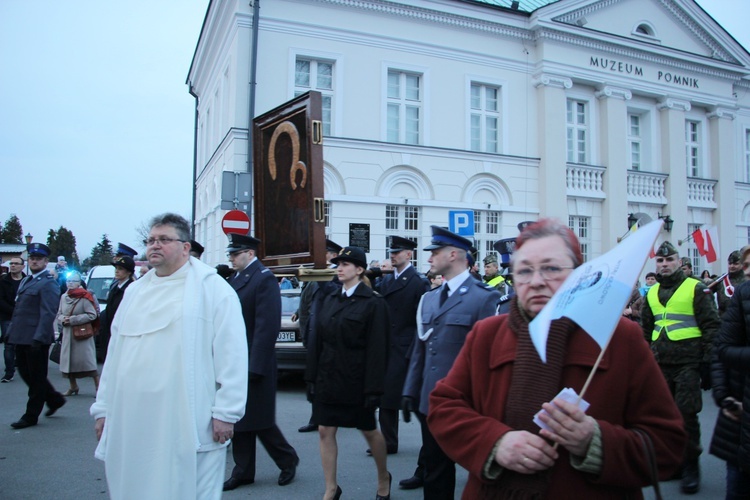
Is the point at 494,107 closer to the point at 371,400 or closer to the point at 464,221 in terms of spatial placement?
the point at 464,221

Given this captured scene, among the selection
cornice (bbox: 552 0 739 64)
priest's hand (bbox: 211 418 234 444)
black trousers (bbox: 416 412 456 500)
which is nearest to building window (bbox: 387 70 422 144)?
cornice (bbox: 552 0 739 64)

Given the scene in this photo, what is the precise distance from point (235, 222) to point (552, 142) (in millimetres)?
13251

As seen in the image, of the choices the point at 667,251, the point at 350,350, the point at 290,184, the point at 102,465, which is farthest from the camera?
the point at 290,184

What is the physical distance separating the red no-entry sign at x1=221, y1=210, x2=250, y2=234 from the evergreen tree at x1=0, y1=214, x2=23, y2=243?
7400 centimetres

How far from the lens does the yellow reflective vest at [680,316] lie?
544 centimetres

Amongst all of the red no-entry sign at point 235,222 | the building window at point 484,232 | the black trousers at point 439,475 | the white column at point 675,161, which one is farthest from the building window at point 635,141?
the black trousers at point 439,475

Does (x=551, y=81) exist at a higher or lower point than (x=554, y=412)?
higher

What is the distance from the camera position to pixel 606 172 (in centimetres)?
2181

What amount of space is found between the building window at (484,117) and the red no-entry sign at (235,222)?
11.1 m

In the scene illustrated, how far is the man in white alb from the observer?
3.31 meters

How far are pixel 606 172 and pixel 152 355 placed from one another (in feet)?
68.6

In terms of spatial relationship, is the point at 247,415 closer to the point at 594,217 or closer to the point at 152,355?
the point at 152,355

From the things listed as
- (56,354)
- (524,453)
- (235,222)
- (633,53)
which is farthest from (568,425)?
(633,53)

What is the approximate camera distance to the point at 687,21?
23719 mm
